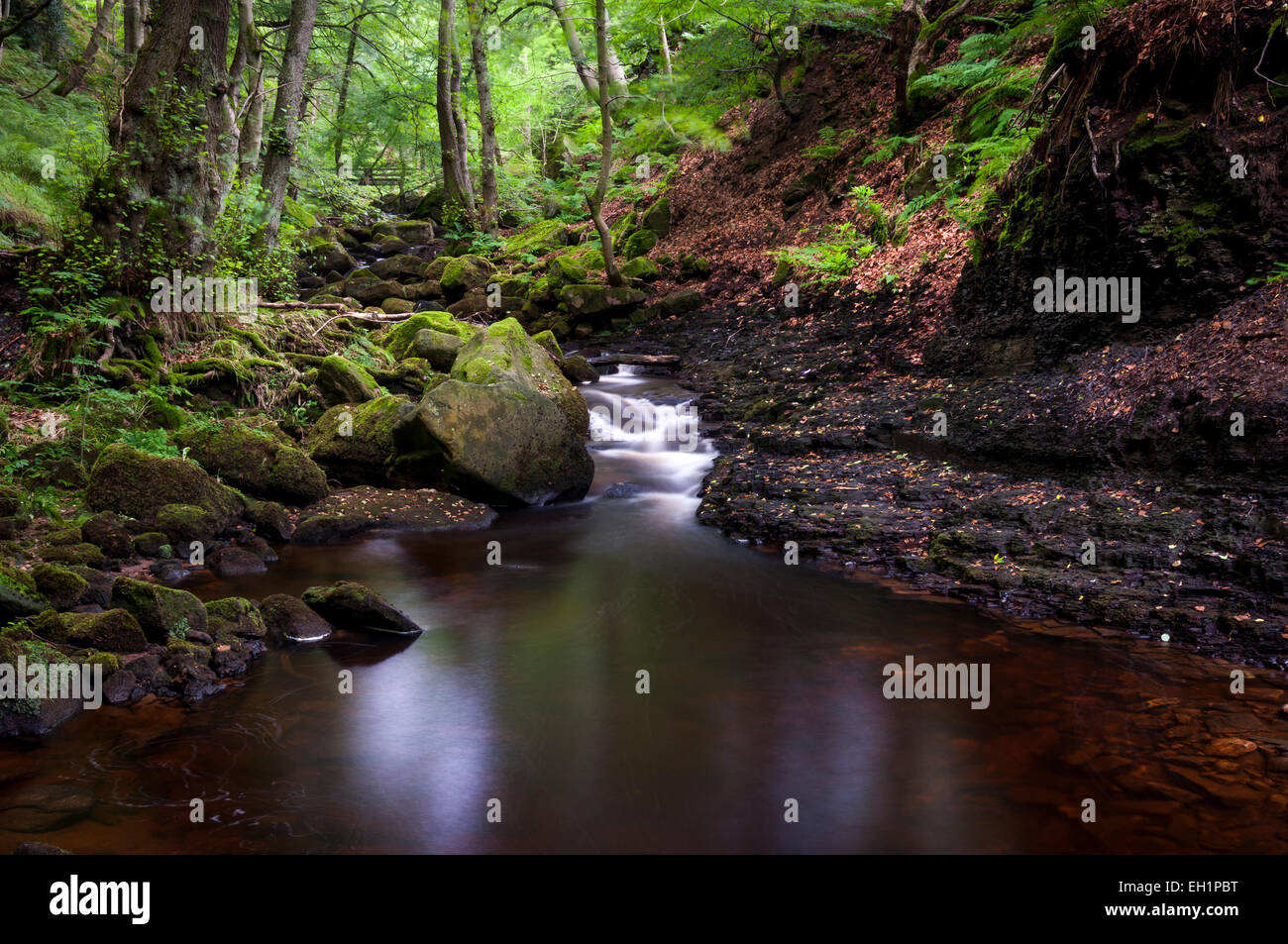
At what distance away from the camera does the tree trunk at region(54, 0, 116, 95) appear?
58.9 ft

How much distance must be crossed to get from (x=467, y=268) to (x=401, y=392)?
850 cm

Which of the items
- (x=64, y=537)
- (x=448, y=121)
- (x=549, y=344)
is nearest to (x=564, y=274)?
(x=549, y=344)

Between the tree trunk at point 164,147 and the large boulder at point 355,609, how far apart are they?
6.16 meters

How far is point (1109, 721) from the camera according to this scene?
4973mm

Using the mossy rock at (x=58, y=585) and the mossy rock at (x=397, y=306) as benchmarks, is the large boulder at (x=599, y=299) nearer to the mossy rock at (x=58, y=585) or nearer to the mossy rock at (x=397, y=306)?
the mossy rock at (x=397, y=306)

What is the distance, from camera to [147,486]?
26.5 feet

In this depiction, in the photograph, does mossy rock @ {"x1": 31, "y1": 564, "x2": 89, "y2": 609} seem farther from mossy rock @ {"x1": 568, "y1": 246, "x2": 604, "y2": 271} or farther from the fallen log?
mossy rock @ {"x1": 568, "y1": 246, "x2": 604, "y2": 271}

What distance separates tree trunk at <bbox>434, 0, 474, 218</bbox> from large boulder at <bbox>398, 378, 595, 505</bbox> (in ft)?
51.5

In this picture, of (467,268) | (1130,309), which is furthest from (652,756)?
(467,268)

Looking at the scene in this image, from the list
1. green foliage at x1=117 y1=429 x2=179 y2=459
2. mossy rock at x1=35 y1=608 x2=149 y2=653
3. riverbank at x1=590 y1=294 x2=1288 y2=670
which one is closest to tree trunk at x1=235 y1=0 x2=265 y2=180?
green foliage at x1=117 y1=429 x2=179 y2=459

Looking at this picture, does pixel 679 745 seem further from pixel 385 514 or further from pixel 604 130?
pixel 604 130

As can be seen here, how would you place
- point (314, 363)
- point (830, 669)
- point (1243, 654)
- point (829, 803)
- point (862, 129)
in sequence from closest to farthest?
point (829, 803) < point (1243, 654) < point (830, 669) < point (314, 363) < point (862, 129)

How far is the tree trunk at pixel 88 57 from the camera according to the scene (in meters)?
18.0
